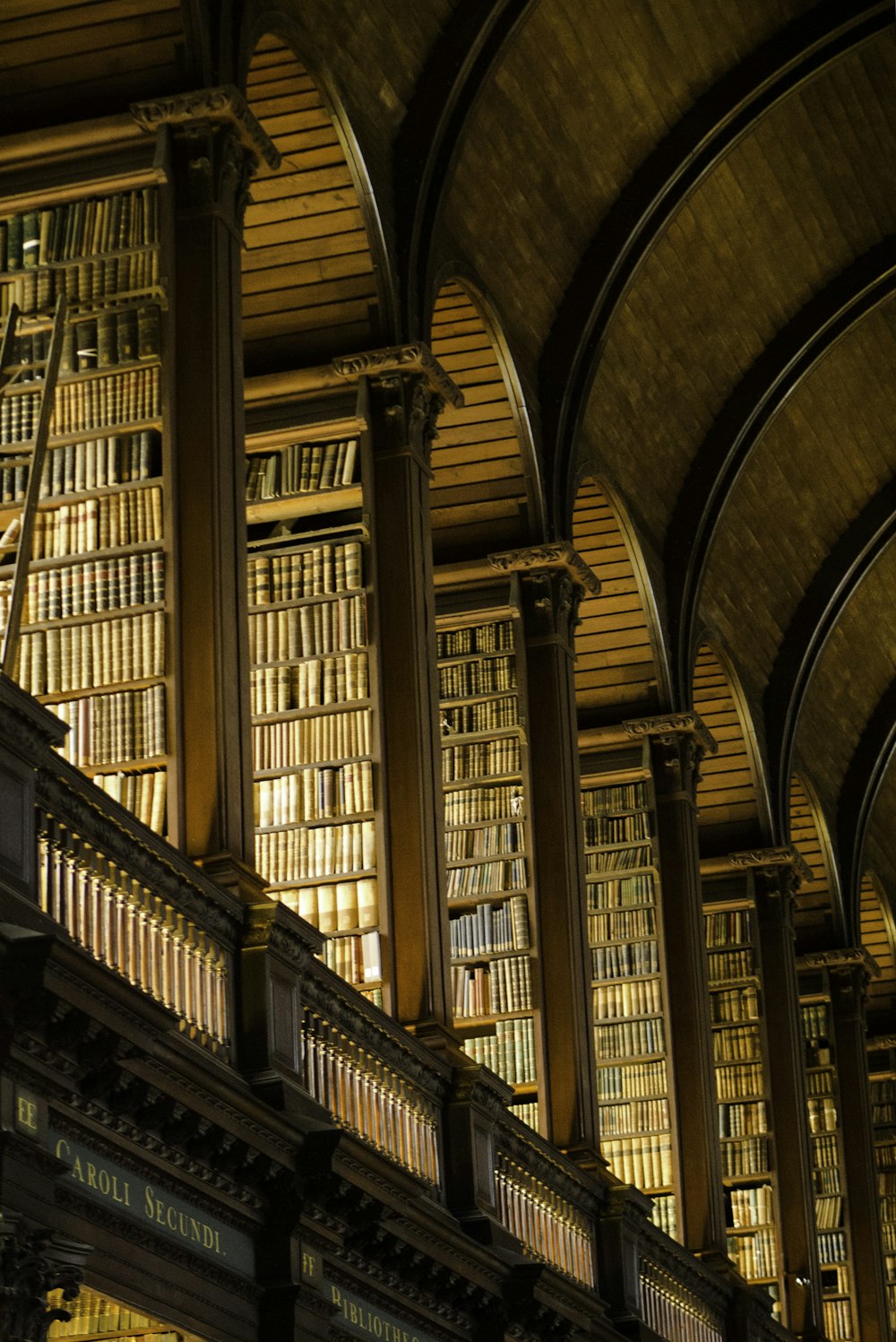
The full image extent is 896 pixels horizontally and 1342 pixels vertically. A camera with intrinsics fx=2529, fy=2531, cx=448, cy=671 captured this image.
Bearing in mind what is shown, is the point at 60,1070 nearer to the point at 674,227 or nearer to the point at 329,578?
the point at 329,578

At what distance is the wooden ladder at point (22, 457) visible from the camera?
7.43 metres

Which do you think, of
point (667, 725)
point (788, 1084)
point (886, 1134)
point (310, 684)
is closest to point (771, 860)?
point (788, 1084)

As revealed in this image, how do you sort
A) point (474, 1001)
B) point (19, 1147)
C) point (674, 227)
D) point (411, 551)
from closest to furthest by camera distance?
point (19, 1147)
point (411, 551)
point (474, 1001)
point (674, 227)

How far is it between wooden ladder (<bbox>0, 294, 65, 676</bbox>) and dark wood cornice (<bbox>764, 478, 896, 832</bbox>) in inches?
381

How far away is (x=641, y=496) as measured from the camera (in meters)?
15.3

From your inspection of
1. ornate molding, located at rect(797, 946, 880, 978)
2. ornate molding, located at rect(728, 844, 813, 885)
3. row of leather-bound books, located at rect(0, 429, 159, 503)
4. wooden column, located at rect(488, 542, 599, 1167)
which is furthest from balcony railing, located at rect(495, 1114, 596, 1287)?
ornate molding, located at rect(797, 946, 880, 978)

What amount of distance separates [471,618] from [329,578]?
2.37 m

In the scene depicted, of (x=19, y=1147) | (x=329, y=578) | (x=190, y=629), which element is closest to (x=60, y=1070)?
(x=19, y=1147)

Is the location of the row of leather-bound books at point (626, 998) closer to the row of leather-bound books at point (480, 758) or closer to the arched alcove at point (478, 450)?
the row of leather-bound books at point (480, 758)

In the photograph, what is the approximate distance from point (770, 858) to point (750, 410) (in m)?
3.20

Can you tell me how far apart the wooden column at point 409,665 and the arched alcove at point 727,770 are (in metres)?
6.36

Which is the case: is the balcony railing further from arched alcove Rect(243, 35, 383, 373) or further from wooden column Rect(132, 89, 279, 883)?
arched alcove Rect(243, 35, 383, 373)

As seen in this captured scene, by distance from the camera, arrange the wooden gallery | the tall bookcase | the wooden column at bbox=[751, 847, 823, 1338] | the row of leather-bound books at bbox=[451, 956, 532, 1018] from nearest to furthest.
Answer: the wooden gallery < the row of leather-bound books at bbox=[451, 956, 532, 1018] < the tall bookcase < the wooden column at bbox=[751, 847, 823, 1338]

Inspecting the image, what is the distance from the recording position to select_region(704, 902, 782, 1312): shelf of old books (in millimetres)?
16422
